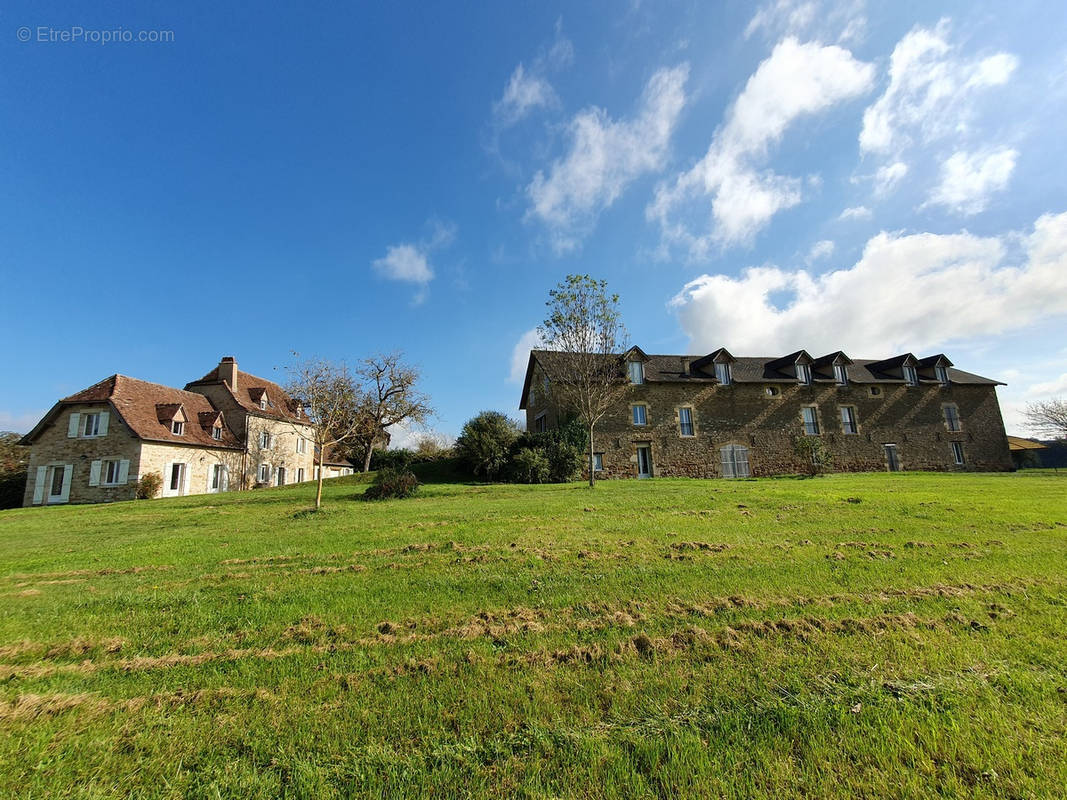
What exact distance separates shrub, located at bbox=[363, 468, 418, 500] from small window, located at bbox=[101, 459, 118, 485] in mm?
18607

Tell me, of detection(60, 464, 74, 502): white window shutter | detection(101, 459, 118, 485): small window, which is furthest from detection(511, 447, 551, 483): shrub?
detection(60, 464, 74, 502): white window shutter

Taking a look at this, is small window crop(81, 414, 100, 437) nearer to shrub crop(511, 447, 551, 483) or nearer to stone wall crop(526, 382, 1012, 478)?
shrub crop(511, 447, 551, 483)

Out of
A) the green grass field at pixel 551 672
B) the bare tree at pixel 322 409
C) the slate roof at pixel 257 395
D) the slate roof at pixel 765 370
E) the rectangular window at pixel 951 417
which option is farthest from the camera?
the slate roof at pixel 257 395

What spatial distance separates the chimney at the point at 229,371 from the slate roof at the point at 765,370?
22.4 m

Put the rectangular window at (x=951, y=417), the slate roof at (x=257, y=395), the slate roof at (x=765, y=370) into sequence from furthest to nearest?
the slate roof at (x=257, y=395), the rectangular window at (x=951, y=417), the slate roof at (x=765, y=370)

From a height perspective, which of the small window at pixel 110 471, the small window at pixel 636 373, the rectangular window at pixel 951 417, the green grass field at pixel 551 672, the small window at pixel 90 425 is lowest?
the green grass field at pixel 551 672

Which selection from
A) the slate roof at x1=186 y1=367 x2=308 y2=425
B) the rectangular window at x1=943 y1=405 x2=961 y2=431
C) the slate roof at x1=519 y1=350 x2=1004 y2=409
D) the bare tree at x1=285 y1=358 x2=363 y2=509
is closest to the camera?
the bare tree at x1=285 y1=358 x2=363 y2=509

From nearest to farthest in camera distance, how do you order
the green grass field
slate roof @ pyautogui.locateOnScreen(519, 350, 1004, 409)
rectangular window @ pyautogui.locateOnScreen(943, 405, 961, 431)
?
the green grass field < slate roof @ pyautogui.locateOnScreen(519, 350, 1004, 409) < rectangular window @ pyautogui.locateOnScreen(943, 405, 961, 431)

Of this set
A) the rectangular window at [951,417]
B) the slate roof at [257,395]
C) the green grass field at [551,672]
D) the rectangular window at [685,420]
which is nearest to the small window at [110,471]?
the slate roof at [257,395]

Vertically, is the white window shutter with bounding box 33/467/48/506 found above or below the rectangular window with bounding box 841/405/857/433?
below

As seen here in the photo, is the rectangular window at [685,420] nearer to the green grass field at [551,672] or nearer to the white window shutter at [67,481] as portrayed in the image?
the green grass field at [551,672]

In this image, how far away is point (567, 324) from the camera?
21.0 m

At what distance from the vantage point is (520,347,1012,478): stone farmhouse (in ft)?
85.2

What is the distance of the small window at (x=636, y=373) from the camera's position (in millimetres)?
26547
